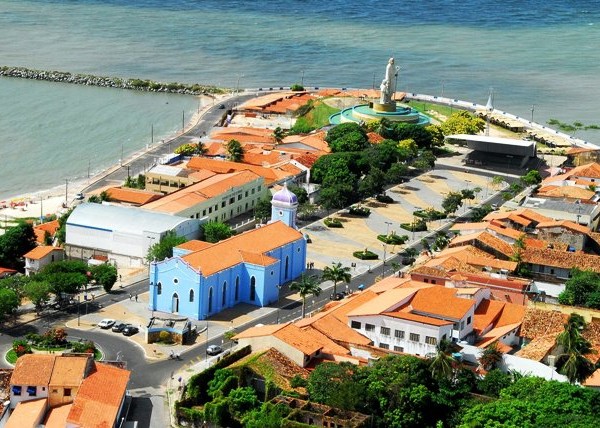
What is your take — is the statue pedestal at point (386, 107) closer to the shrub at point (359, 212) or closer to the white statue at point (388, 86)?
the white statue at point (388, 86)

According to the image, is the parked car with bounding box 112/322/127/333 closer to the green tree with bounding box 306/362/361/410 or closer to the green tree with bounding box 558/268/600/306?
the green tree with bounding box 306/362/361/410

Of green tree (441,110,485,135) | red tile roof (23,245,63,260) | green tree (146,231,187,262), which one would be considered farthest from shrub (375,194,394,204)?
red tile roof (23,245,63,260)

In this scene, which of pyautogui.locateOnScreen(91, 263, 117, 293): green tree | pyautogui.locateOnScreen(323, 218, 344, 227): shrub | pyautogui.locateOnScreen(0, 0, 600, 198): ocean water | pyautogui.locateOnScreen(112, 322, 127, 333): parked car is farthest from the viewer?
pyautogui.locateOnScreen(0, 0, 600, 198): ocean water

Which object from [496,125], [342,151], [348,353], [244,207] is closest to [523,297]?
[348,353]

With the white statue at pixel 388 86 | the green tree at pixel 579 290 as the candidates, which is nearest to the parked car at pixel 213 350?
the green tree at pixel 579 290

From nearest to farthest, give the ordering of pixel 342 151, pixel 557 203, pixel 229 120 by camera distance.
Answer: pixel 557 203 < pixel 342 151 < pixel 229 120

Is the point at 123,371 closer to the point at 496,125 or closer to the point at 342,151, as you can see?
the point at 342,151

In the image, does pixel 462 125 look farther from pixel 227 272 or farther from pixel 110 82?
pixel 227 272
